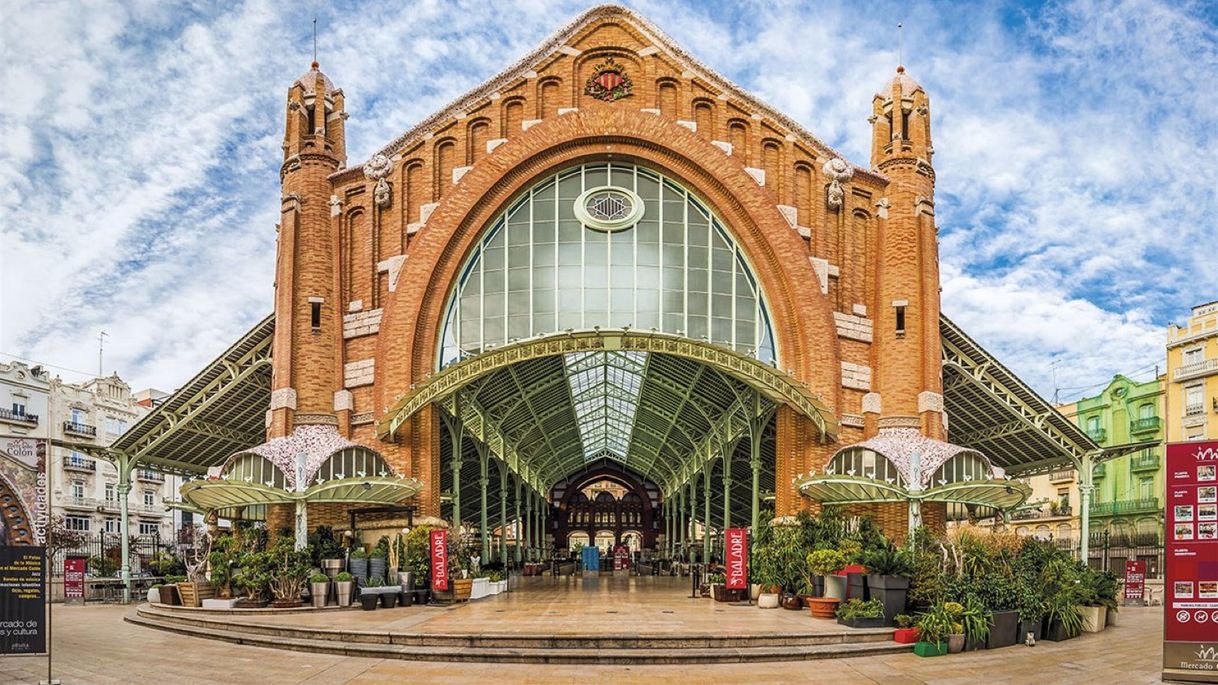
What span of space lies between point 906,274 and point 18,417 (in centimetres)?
4947

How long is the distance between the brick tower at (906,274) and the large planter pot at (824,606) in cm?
1167

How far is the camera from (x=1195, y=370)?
174 ft

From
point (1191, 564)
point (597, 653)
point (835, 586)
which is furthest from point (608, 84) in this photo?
point (1191, 564)

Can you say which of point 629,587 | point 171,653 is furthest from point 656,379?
point 171,653

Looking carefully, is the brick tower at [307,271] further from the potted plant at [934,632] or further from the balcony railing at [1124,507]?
the balcony railing at [1124,507]

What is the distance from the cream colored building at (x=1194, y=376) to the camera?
52156 millimetres

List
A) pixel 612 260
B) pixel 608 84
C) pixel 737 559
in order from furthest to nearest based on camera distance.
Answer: pixel 608 84 < pixel 612 260 < pixel 737 559

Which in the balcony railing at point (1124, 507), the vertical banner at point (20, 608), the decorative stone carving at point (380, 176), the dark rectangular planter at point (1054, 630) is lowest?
the balcony railing at point (1124, 507)

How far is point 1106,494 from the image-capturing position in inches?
2356

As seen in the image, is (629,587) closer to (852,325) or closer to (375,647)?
(852,325)

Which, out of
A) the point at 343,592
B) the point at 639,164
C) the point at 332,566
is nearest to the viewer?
the point at 343,592

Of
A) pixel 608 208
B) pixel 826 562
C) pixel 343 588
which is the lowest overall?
pixel 343 588

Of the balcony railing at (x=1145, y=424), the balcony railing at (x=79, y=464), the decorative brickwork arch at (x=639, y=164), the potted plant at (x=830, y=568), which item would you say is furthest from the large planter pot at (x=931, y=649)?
the balcony railing at (x=79, y=464)

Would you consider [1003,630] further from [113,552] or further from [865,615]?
[113,552]
